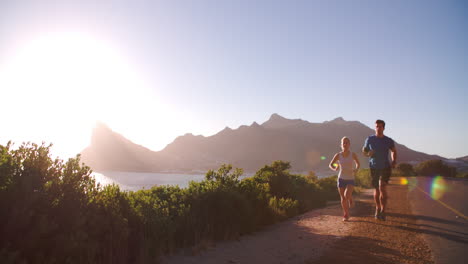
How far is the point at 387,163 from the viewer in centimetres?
700

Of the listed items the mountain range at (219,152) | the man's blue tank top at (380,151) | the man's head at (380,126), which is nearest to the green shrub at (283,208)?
the man's blue tank top at (380,151)

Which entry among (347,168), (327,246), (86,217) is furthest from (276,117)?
(86,217)

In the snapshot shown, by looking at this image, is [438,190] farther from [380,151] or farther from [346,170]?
[346,170]

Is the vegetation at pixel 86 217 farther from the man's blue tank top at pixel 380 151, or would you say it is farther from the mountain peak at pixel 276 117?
the mountain peak at pixel 276 117

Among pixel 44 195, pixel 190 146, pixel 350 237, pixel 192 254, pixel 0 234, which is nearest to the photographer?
pixel 0 234

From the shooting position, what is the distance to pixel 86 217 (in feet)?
12.6

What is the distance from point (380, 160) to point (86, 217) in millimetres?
6350

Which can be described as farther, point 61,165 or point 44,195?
point 61,165

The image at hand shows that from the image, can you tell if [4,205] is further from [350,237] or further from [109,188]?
[350,237]

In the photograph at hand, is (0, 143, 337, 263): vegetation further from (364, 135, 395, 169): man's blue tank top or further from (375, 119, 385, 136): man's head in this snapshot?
(375, 119, 385, 136): man's head

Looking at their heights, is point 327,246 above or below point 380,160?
below

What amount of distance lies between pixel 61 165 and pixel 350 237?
206 inches

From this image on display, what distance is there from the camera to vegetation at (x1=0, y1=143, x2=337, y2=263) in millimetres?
3227

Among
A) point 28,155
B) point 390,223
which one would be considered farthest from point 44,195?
point 390,223
